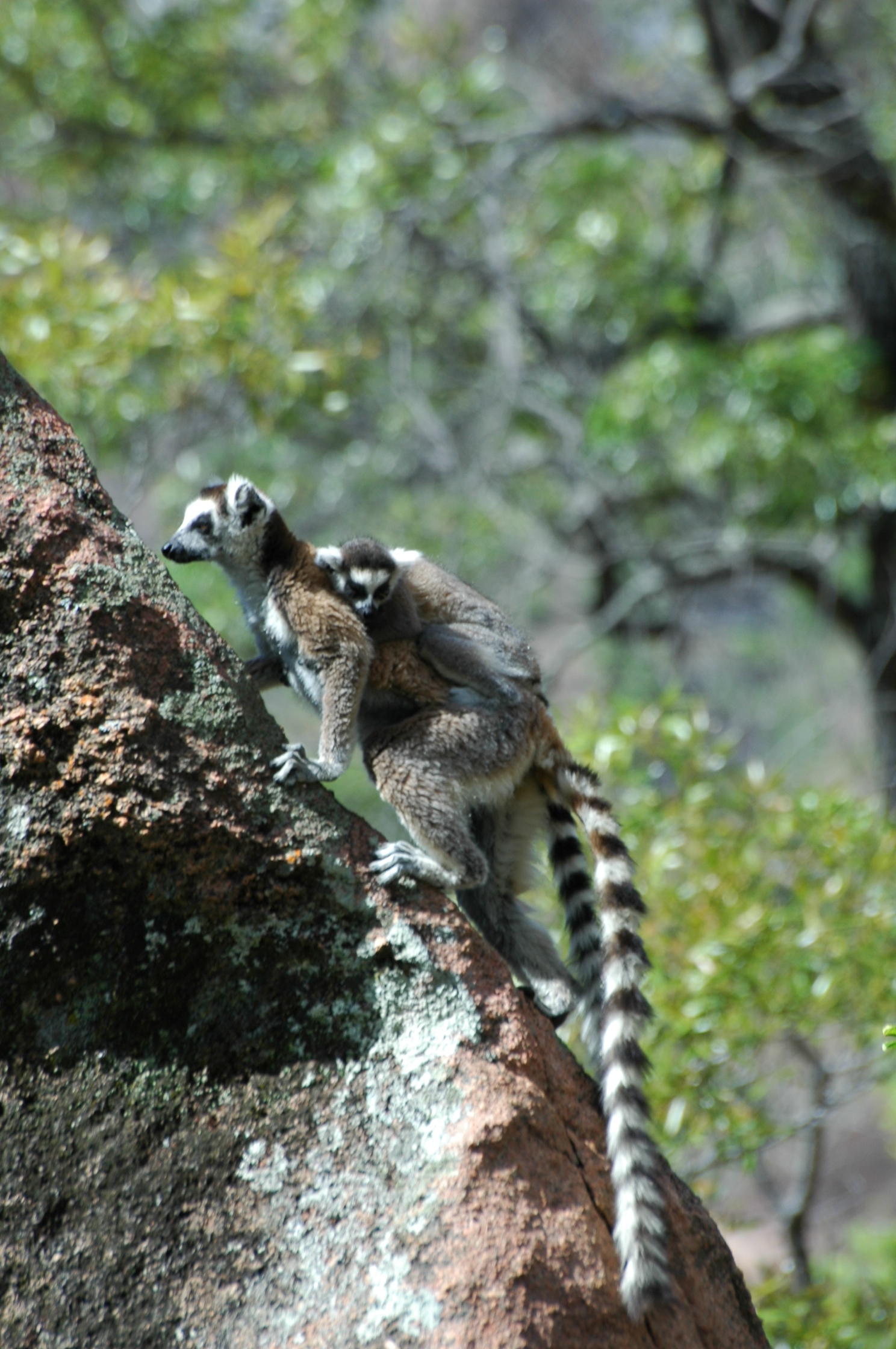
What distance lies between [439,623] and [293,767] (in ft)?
4.00

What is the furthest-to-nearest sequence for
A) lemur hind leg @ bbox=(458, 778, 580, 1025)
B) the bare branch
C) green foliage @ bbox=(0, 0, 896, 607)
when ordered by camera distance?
the bare branch → green foliage @ bbox=(0, 0, 896, 607) → lemur hind leg @ bbox=(458, 778, 580, 1025)

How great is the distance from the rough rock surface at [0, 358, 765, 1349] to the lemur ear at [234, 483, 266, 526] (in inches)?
39.6

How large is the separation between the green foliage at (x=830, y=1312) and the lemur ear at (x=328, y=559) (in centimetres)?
307

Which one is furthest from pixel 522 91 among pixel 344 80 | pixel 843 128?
pixel 843 128

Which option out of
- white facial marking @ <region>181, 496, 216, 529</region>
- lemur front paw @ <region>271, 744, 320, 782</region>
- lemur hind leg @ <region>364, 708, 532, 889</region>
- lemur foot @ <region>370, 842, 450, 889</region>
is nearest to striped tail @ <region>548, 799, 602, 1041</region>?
lemur hind leg @ <region>364, 708, 532, 889</region>

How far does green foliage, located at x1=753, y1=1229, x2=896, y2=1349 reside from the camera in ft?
15.0

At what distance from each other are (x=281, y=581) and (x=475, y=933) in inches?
58.4

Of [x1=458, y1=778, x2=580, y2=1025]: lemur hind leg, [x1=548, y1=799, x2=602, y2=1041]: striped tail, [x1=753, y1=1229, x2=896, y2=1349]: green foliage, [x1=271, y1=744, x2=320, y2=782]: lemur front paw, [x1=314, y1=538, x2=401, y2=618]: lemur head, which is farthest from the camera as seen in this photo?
[x1=753, y1=1229, x2=896, y2=1349]: green foliage

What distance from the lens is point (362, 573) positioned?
3768mm

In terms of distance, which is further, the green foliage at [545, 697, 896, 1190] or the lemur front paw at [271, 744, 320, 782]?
the green foliage at [545, 697, 896, 1190]

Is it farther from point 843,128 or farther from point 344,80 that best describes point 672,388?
point 344,80

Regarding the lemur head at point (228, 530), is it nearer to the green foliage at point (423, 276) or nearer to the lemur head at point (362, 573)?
the lemur head at point (362, 573)

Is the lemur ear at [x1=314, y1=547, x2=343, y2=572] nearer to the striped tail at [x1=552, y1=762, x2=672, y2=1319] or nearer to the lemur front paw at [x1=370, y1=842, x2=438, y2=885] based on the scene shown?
the striped tail at [x1=552, y1=762, x2=672, y2=1319]

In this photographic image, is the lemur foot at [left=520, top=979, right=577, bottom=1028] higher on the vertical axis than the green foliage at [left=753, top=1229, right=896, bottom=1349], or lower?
higher
